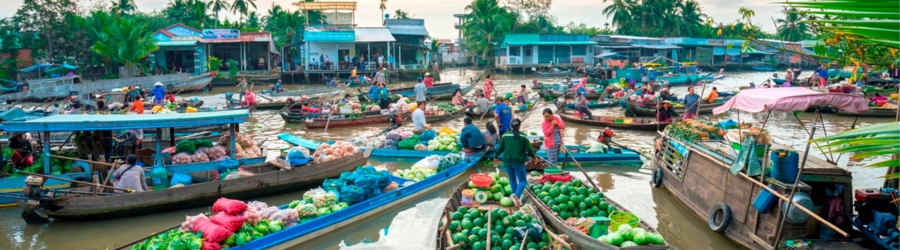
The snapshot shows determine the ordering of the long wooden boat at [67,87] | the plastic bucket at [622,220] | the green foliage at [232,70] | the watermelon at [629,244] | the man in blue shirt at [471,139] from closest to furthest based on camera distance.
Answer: the watermelon at [629,244] → the plastic bucket at [622,220] → the man in blue shirt at [471,139] → the long wooden boat at [67,87] → the green foliage at [232,70]

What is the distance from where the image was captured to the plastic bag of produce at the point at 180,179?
981 centimetres

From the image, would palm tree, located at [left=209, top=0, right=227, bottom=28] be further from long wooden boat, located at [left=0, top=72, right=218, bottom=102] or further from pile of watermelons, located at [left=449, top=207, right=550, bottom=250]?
pile of watermelons, located at [left=449, top=207, right=550, bottom=250]

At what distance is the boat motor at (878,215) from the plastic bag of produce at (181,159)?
31.2ft

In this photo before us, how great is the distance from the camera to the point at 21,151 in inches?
398

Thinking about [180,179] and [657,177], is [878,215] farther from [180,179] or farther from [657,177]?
[180,179]

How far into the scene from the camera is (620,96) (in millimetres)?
24797

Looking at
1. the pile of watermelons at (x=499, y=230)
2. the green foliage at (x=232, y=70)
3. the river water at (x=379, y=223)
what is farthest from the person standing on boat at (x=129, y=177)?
the green foliage at (x=232, y=70)

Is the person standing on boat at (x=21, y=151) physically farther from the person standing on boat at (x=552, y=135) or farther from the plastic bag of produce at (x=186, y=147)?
the person standing on boat at (x=552, y=135)

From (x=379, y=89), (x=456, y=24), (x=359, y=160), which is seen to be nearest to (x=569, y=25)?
(x=456, y=24)

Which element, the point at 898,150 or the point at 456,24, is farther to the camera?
the point at 456,24

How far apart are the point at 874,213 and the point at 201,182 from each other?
9.31m

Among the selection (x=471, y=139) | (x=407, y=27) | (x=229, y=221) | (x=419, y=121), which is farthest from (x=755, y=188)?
(x=407, y=27)

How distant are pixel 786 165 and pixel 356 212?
17.9 ft

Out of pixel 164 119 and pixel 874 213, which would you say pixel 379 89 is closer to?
pixel 164 119
